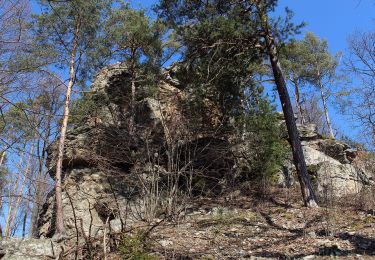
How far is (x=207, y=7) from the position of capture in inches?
428

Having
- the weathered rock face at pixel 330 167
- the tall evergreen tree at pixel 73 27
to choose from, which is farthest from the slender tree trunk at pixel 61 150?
the weathered rock face at pixel 330 167

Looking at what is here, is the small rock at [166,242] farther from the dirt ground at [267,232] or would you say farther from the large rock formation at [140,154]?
the large rock formation at [140,154]

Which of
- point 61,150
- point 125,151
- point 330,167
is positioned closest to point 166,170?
point 125,151

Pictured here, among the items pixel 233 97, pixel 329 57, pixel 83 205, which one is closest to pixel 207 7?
pixel 233 97

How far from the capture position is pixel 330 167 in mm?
13672

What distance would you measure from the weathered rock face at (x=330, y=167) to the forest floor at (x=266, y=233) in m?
1.80

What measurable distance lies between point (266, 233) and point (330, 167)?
6282mm

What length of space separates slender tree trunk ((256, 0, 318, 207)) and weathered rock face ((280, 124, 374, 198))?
0.94 metres

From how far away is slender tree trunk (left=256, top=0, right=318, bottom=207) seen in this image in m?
10.3

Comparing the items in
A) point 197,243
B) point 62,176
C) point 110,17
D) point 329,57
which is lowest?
point 197,243

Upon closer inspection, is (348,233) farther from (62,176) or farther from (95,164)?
(62,176)

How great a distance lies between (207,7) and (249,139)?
4189 mm

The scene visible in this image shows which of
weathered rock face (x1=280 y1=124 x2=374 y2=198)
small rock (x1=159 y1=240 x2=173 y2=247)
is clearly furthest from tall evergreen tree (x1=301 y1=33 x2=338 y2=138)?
small rock (x1=159 y1=240 x2=173 y2=247)

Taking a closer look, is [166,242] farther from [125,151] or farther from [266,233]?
[125,151]
